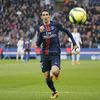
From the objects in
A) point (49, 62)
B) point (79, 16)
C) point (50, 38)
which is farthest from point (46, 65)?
point (79, 16)

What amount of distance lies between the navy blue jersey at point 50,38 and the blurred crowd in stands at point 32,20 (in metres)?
28.0

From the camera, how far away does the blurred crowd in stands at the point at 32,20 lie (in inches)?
1719

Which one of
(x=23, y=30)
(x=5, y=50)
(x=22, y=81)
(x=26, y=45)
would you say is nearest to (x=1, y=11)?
(x=23, y=30)

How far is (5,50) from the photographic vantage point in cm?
4262

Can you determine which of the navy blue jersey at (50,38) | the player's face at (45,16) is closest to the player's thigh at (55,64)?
the navy blue jersey at (50,38)

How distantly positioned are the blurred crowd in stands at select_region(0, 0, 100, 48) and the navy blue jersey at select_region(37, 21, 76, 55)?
91.9 feet

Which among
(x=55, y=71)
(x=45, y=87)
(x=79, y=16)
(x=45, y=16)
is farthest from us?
(x=45, y=87)

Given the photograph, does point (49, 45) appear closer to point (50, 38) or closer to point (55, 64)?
point (50, 38)

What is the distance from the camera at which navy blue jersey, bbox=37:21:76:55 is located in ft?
47.3

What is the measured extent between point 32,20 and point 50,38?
3252cm

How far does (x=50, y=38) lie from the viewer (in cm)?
1445

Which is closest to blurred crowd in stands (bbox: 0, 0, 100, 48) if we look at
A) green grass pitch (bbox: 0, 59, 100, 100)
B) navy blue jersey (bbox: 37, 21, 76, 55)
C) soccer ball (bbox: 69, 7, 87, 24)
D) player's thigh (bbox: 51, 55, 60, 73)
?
green grass pitch (bbox: 0, 59, 100, 100)

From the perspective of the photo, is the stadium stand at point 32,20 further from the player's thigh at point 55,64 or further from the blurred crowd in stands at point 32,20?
the player's thigh at point 55,64

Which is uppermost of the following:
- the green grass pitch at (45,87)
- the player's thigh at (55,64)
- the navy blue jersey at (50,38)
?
the navy blue jersey at (50,38)
